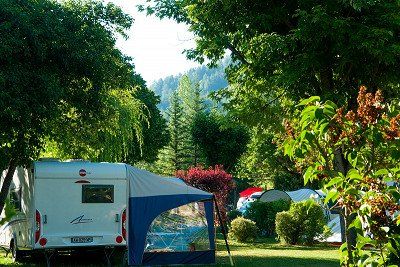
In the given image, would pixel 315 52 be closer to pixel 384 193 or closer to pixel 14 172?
pixel 14 172

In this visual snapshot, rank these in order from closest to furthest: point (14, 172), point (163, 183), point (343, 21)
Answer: point (343, 21) < point (163, 183) < point (14, 172)

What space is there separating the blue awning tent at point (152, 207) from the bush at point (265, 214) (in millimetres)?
11642

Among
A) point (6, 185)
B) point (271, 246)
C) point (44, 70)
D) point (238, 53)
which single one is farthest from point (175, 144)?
point (44, 70)

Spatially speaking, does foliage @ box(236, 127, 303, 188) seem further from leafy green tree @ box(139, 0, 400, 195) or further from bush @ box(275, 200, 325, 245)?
leafy green tree @ box(139, 0, 400, 195)

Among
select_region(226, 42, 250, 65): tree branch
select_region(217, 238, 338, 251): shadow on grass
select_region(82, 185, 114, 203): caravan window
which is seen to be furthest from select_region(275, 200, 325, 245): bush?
select_region(82, 185, 114, 203): caravan window

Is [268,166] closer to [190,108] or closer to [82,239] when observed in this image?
[190,108]

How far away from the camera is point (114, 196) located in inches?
544

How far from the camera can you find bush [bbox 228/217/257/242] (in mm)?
22516

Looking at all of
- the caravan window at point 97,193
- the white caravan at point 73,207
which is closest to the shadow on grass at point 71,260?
the white caravan at point 73,207

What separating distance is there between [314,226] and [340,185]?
17.9 metres

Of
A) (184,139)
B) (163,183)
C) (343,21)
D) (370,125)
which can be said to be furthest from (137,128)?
(184,139)

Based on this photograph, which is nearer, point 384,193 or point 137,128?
point 384,193

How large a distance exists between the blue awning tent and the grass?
91 centimetres

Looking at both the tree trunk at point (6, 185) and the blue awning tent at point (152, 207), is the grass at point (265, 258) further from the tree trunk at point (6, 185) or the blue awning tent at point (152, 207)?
the tree trunk at point (6, 185)
